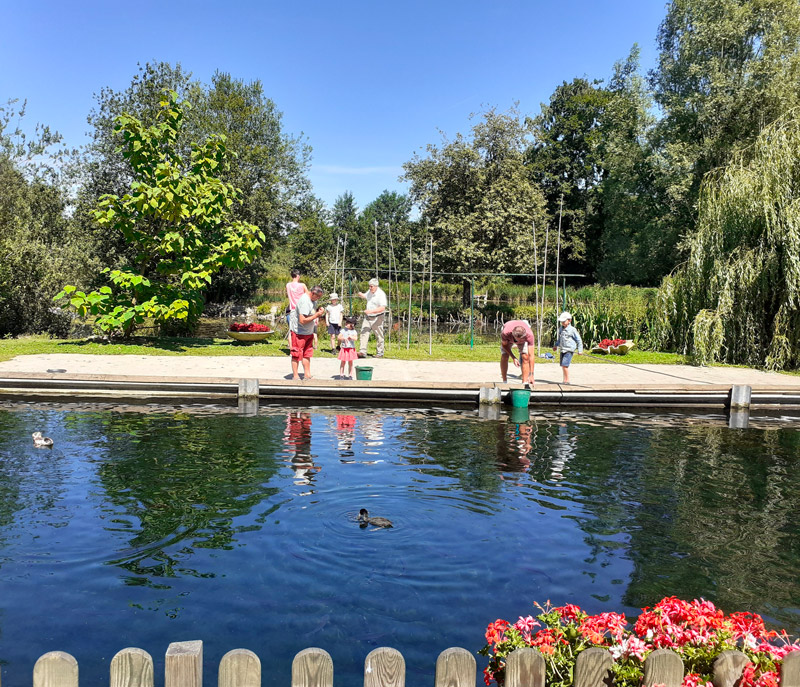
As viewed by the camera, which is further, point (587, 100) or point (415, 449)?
point (587, 100)

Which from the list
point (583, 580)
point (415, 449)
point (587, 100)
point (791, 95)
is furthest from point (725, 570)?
point (587, 100)

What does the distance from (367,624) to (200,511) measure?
9.11ft

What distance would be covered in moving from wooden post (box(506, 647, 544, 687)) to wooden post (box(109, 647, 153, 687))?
4.58 feet

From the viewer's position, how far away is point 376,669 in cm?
268

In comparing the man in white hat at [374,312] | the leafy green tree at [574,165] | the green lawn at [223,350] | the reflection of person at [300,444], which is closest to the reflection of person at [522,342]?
the reflection of person at [300,444]

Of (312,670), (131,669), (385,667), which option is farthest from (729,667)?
(131,669)

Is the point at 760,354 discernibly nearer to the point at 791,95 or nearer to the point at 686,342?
the point at 686,342

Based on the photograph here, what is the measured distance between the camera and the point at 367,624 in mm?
4789

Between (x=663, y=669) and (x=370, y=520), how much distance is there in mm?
4061

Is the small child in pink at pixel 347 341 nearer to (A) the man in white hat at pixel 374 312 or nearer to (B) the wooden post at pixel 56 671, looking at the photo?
(A) the man in white hat at pixel 374 312

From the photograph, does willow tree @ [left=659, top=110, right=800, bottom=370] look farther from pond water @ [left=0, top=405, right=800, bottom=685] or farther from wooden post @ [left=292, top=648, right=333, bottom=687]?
wooden post @ [left=292, top=648, right=333, bottom=687]

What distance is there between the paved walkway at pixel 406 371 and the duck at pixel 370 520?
6.44 m

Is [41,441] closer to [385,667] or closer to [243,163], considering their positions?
[385,667]

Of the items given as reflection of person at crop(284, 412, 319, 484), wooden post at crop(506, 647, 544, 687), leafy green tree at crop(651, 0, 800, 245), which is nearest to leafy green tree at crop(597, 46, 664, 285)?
leafy green tree at crop(651, 0, 800, 245)
